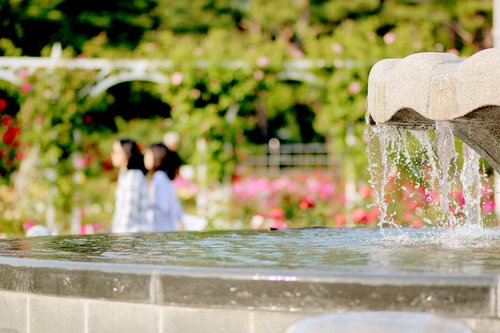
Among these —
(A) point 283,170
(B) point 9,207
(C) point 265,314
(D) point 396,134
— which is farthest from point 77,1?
(C) point 265,314

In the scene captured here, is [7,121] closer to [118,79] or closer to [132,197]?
[118,79]

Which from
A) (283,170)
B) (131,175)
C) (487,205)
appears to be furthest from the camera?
(283,170)

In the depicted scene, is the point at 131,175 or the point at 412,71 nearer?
the point at 412,71

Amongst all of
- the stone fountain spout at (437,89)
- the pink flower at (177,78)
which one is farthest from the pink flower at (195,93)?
the stone fountain spout at (437,89)

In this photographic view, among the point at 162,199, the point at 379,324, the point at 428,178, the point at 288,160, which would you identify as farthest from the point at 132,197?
the point at 288,160

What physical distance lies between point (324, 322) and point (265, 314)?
0.63m

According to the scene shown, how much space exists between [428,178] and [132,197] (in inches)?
176

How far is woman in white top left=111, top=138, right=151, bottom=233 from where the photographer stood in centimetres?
705

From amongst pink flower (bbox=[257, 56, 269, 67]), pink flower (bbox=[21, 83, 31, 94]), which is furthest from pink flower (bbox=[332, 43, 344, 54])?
pink flower (bbox=[21, 83, 31, 94])

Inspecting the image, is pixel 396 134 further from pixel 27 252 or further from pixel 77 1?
pixel 77 1

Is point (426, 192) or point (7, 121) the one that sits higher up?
point (7, 121)

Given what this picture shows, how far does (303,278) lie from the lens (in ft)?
9.73

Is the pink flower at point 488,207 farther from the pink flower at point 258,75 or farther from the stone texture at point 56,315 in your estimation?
the stone texture at point 56,315

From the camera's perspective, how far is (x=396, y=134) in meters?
4.83
